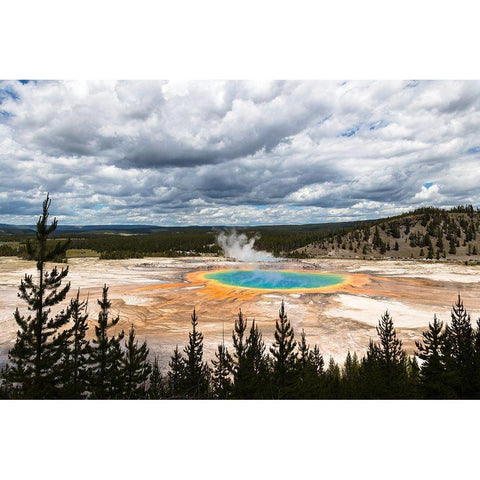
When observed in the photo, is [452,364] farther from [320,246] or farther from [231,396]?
[320,246]

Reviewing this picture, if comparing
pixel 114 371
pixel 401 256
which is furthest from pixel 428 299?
pixel 401 256

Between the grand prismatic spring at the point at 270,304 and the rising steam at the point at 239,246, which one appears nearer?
the grand prismatic spring at the point at 270,304

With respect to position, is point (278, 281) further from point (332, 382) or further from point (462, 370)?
point (462, 370)

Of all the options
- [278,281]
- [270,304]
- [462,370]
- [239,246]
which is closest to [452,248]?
[278,281]

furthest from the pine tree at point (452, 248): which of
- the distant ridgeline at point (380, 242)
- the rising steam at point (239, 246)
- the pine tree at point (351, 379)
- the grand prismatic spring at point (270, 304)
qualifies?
the pine tree at point (351, 379)

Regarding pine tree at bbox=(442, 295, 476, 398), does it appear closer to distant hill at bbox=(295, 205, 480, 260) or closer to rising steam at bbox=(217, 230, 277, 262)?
rising steam at bbox=(217, 230, 277, 262)

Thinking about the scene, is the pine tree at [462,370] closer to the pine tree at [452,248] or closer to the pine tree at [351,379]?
the pine tree at [351,379]
